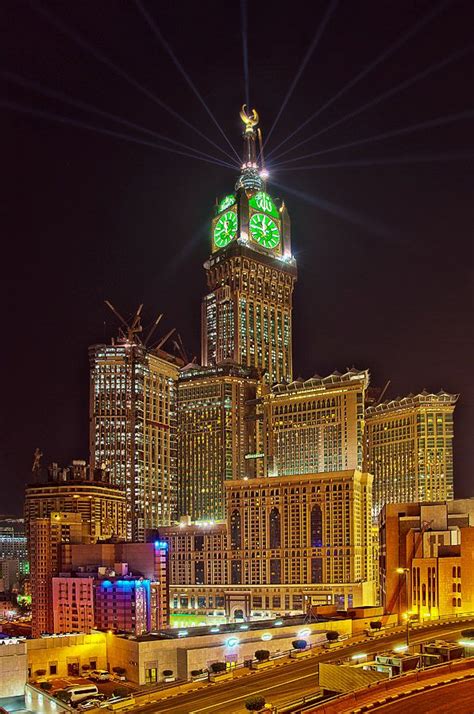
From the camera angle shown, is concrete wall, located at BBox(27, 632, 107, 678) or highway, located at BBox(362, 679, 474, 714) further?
concrete wall, located at BBox(27, 632, 107, 678)

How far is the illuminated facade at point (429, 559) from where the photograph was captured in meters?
79.9

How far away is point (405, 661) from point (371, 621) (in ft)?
120

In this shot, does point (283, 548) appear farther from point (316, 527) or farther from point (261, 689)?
point (261, 689)

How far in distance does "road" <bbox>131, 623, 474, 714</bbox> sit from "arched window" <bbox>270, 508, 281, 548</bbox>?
120m

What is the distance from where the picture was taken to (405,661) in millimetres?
43250

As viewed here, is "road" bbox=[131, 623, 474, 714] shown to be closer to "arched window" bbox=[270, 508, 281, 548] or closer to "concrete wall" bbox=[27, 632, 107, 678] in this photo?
"concrete wall" bbox=[27, 632, 107, 678]

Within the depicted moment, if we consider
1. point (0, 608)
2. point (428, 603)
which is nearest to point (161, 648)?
point (428, 603)

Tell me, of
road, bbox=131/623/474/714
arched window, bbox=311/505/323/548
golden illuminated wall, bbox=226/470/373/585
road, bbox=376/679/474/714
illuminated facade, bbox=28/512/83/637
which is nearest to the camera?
road, bbox=376/679/474/714

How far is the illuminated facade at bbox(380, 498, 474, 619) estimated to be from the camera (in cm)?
7988

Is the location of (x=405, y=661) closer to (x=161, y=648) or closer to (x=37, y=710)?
(x=37, y=710)

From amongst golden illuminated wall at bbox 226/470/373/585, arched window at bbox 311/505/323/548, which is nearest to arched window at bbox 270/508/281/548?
golden illuminated wall at bbox 226/470/373/585

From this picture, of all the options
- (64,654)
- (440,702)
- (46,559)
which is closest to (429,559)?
(64,654)

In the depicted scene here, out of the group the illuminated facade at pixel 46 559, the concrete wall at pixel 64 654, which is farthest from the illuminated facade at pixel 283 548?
the concrete wall at pixel 64 654

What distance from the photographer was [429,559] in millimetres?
82625
